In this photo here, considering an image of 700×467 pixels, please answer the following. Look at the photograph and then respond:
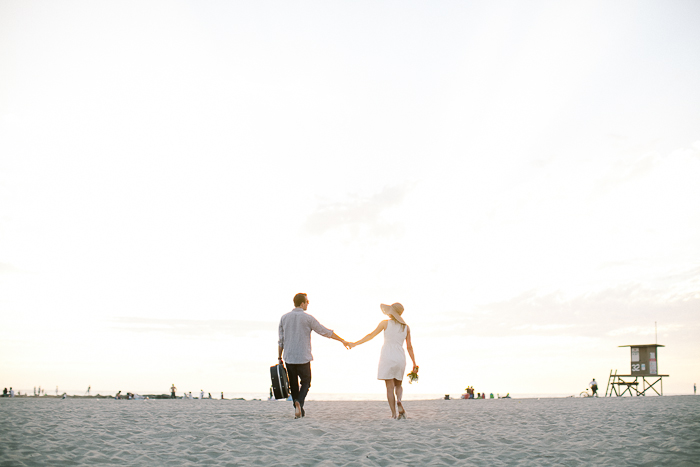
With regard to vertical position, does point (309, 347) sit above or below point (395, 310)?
below

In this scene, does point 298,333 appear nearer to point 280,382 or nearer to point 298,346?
point 298,346

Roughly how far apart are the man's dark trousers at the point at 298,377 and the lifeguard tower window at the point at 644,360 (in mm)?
32521

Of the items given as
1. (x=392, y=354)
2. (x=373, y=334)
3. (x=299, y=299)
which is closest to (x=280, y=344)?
(x=299, y=299)

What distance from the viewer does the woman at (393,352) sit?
31.2ft

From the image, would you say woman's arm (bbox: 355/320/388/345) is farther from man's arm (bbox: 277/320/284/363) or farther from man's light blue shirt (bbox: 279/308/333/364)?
man's arm (bbox: 277/320/284/363)

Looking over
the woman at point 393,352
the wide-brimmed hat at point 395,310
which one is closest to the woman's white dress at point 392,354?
the woman at point 393,352

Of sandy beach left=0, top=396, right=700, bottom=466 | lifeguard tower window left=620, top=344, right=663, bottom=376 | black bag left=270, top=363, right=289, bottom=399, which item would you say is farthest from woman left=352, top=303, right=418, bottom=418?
lifeguard tower window left=620, top=344, right=663, bottom=376

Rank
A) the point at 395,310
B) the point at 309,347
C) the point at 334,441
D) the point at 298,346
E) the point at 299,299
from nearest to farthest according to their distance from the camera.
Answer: the point at 334,441 < the point at 298,346 < the point at 309,347 < the point at 299,299 < the point at 395,310

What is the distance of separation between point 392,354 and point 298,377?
6.19ft

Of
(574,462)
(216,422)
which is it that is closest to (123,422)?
(216,422)

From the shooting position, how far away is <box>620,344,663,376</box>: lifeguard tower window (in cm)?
3334

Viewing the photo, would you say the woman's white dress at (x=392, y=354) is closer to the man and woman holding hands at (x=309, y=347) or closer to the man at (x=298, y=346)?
the man and woman holding hands at (x=309, y=347)

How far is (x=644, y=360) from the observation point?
34.0 metres

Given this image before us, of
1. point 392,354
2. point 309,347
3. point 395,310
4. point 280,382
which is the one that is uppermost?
point 395,310
